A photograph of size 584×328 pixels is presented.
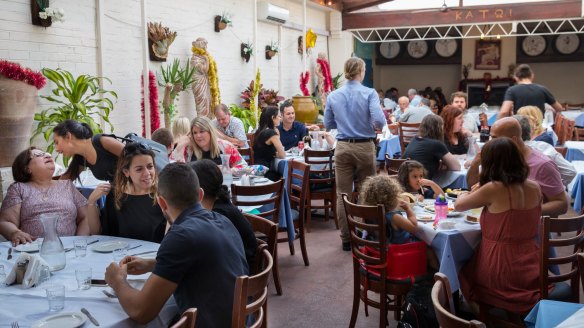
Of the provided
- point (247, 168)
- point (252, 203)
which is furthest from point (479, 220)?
point (247, 168)

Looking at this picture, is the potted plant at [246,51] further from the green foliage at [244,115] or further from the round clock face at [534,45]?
the round clock face at [534,45]

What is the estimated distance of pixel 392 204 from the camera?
10.9 feet

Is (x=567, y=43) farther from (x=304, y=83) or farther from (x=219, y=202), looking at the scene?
(x=219, y=202)

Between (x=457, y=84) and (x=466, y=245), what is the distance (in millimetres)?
13892

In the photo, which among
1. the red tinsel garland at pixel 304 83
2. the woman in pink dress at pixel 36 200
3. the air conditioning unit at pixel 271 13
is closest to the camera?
the woman in pink dress at pixel 36 200

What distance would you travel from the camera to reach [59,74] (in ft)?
16.8

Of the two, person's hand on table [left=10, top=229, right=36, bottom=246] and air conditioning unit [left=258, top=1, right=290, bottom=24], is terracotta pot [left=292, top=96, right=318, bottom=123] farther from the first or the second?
person's hand on table [left=10, top=229, right=36, bottom=246]

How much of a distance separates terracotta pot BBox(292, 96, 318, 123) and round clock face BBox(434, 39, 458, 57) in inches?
280

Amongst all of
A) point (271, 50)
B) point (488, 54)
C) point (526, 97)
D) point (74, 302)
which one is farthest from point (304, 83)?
point (74, 302)

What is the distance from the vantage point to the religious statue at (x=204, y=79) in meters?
7.65

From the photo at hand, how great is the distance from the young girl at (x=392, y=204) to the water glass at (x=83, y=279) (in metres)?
1.76

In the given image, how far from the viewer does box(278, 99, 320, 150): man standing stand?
6.55 meters

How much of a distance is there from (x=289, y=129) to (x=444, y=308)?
488 centimetres

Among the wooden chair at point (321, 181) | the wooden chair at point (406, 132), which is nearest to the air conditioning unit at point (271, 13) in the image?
the wooden chair at point (406, 132)
